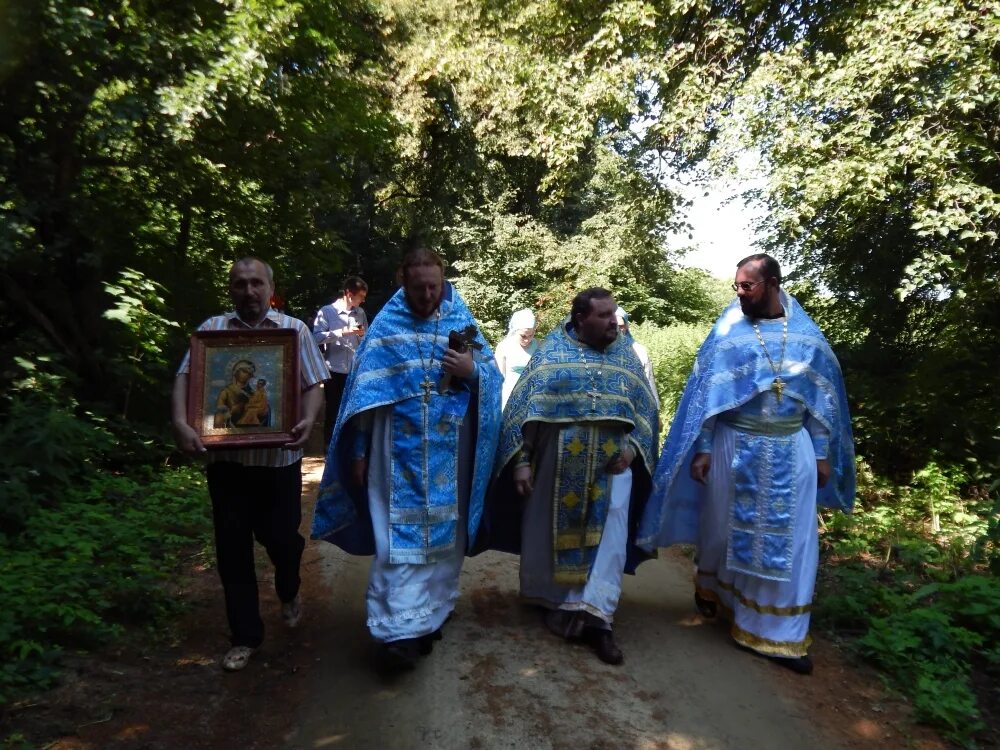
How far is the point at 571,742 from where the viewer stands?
340 cm

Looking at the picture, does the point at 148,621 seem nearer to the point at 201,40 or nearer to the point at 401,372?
the point at 401,372

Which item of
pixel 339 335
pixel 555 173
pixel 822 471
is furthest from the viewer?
pixel 555 173

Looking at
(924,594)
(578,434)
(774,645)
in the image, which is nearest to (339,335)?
(578,434)

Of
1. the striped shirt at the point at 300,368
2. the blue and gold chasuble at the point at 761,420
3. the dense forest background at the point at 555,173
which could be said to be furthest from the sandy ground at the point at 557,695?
the striped shirt at the point at 300,368

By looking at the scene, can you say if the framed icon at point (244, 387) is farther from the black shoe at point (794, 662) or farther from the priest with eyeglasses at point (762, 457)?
the black shoe at point (794, 662)

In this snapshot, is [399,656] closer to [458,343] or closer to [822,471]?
[458,343]

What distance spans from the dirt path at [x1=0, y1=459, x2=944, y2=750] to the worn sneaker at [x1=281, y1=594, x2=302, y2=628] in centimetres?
5

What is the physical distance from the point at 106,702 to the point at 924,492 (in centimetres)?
724

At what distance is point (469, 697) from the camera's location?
376cm

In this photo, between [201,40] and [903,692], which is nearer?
[903,692]

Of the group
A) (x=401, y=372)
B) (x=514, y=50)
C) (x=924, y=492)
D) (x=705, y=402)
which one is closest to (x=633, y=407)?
(x=705, y=402)

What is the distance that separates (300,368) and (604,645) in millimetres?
2223

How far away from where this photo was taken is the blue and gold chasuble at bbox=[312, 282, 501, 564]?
4.08m

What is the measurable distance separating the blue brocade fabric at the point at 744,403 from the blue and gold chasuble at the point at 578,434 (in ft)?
1.71
